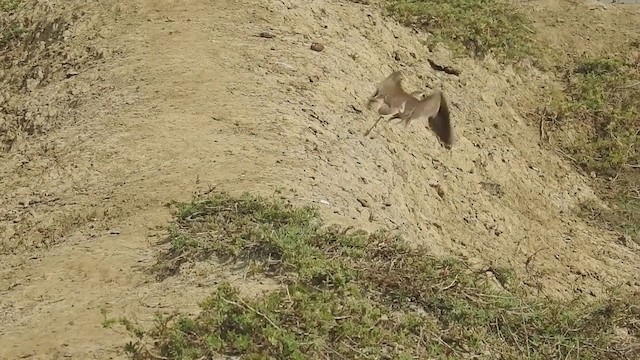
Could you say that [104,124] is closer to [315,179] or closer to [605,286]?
[315,179]

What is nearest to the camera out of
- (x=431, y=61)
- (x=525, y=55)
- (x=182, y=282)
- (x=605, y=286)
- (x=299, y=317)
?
(x=299, y=317)

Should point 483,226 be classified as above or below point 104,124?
below

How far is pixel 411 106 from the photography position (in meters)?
5.57

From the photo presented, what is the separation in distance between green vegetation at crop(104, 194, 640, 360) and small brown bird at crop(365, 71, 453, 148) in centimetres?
138

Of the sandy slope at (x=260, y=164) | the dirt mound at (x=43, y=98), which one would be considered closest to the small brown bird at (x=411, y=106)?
Result: the sandy slope at (x=260, y=164)

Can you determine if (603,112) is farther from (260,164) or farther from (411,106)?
(260,164)

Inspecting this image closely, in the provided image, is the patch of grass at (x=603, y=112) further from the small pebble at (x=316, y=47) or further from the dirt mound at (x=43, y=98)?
the dirt mound at (x=43, y=98)

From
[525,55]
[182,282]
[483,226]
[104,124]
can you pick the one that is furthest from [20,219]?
[525,55]

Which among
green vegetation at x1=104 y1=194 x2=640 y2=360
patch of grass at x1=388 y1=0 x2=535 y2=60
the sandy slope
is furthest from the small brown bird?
green vegetation at x1=104 y1=194 x2=640 y2=360

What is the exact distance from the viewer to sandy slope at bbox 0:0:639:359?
3.75m

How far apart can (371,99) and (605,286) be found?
183 centimetres

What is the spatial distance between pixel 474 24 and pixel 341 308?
3947mm

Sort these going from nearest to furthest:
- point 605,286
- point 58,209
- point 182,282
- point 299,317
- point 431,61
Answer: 1. point 299,317
2. point 182,282
3. point 58,209
4. point 605,286
5. point 431,61

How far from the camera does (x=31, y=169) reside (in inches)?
185
